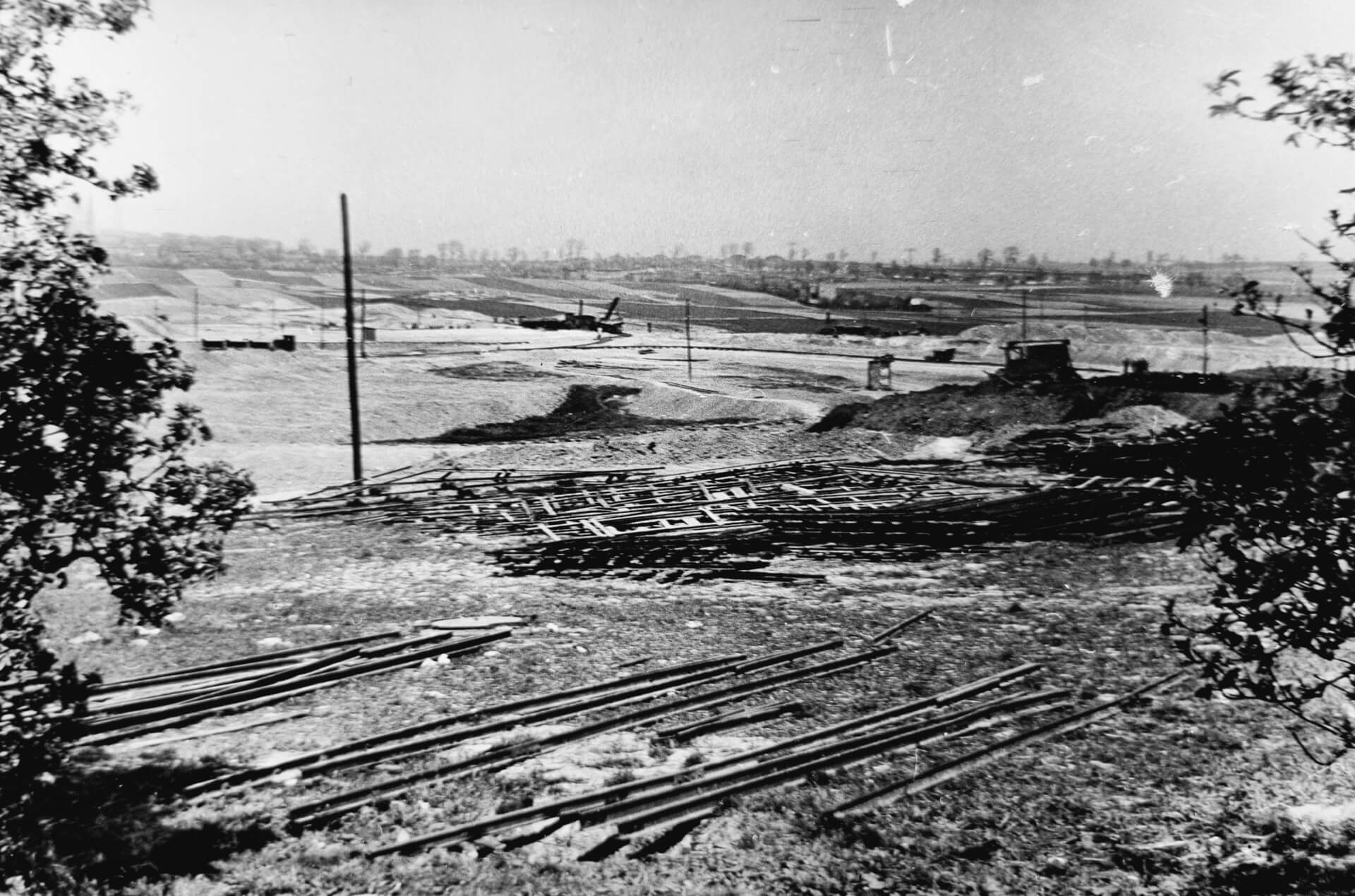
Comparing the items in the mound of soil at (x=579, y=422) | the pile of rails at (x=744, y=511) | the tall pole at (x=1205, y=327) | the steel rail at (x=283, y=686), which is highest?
the tall pole at (x=1205, y=327)

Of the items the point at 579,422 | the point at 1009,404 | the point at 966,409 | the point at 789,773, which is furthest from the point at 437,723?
the point at 1009,404

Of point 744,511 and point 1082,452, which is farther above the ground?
point 1082,452

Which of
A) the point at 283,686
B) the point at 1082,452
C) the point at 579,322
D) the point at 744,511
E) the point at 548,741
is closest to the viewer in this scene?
the point at 548,741

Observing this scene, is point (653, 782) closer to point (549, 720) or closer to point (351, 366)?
point (549, 720)

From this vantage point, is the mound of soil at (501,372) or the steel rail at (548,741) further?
the mound of soil at (501,372)

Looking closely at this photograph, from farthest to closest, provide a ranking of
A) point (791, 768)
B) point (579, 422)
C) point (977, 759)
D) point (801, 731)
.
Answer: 1. point (579, 422)
2. point (801, 731)
3. point (977, 759)
4. point (791, 768)

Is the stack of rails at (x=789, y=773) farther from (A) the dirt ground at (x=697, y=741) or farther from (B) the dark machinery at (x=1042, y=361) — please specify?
(B) the dark machinery at (x=1042, y=361)

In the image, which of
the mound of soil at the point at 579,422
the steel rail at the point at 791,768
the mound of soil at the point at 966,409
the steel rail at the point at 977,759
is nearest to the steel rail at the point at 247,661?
the steel rail at the point at 791,768

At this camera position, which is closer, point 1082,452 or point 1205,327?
point 1205,327
